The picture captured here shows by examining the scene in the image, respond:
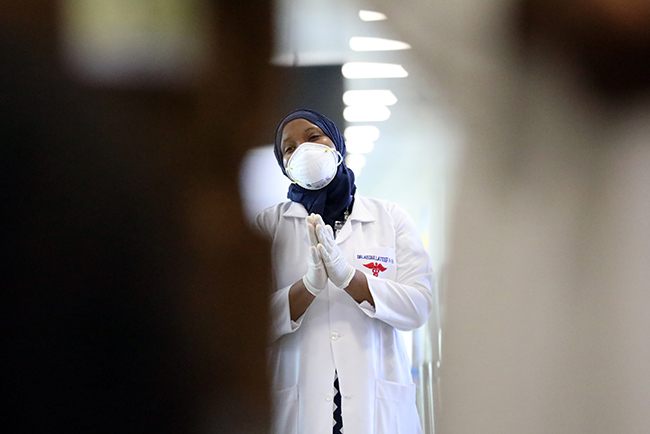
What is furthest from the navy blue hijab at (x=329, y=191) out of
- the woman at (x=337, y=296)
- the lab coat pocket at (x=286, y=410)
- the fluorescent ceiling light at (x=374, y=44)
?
the lab coat pocket at (x=286, y=410)

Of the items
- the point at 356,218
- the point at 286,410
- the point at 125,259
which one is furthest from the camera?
the point at 356,218

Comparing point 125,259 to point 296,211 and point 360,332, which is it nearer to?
point 296,211

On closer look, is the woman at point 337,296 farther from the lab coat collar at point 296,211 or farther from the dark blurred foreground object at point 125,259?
the dark blurred foreground object at point 125,259

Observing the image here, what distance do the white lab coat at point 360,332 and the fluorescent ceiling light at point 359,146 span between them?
0.25ft

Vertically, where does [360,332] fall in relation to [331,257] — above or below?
below

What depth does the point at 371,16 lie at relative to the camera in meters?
0.69

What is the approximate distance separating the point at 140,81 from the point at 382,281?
1.41 feet

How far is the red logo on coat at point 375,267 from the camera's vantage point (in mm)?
719

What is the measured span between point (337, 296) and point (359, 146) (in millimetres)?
229

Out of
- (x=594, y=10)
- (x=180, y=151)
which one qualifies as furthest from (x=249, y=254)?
(x=594, y=10)

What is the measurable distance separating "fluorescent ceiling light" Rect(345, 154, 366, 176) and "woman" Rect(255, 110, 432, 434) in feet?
0.04

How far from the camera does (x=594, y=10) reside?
65cm

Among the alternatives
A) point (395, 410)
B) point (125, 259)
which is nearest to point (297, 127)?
point (125, 259)

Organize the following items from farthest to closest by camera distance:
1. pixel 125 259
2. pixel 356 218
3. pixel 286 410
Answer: pixel 356 218
pixel 286 410
pixel 125 259
